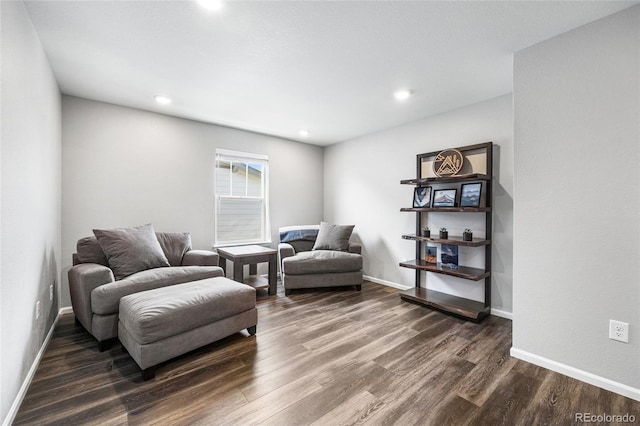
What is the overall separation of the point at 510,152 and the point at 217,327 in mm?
3401

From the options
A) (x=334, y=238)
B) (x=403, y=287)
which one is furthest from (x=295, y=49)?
(x=403, y=287)

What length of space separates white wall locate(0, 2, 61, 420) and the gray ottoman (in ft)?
1.83

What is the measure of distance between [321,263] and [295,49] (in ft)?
8.44

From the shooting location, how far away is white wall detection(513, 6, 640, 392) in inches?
67.4

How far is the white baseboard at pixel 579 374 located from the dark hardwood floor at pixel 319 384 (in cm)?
5

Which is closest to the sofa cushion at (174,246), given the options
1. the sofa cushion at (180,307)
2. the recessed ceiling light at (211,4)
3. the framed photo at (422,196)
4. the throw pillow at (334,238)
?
the sofa cushion at (180,307)

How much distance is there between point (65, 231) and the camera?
9.73ft

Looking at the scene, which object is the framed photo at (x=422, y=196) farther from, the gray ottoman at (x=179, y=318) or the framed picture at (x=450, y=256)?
the gray ottoman at (x=179, y=318)

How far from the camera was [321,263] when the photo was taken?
3.73 m

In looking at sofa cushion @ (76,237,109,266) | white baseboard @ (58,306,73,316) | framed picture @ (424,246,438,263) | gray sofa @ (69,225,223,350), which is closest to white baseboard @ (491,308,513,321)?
framed picture @ (424,246,438,263)

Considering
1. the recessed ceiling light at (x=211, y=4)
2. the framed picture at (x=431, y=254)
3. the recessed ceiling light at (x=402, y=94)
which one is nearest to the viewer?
the recessed ceiling light at (x=211, y=4)

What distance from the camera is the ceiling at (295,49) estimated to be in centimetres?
171

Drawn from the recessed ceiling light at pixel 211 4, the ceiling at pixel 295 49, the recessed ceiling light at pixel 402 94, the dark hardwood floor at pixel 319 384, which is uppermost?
the recessed ceiling light at pixel 402 94

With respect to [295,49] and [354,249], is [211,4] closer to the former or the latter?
[295,49]
